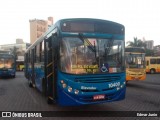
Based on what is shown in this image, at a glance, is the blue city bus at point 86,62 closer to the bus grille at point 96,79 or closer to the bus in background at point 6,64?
the bus grille at point 96,79

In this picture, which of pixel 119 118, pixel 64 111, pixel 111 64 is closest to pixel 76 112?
pixel 64 111

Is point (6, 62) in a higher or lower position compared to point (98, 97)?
higher

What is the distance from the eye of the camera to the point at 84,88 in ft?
23.9

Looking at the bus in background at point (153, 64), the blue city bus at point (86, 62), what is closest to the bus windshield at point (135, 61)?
the blue city bus at point (86, 62)

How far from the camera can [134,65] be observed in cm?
1734

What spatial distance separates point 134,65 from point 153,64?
22005 mm

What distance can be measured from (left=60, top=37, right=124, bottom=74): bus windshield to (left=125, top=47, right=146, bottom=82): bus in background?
31.2ft

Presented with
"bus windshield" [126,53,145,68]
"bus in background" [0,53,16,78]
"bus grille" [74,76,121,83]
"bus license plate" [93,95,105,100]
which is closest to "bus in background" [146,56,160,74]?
"bus windshield" [126,53,145,68]

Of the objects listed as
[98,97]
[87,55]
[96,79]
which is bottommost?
[98,97]

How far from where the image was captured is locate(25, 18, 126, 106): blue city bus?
731 centimetres

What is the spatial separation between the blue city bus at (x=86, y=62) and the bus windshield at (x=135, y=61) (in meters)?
9.23

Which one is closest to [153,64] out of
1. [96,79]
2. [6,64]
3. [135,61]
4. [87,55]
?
[135,61]

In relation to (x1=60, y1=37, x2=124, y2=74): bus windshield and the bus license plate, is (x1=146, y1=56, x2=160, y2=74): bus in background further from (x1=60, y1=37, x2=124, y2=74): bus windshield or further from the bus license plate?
the bus license plate

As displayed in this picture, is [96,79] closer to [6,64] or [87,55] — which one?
[87,55]
